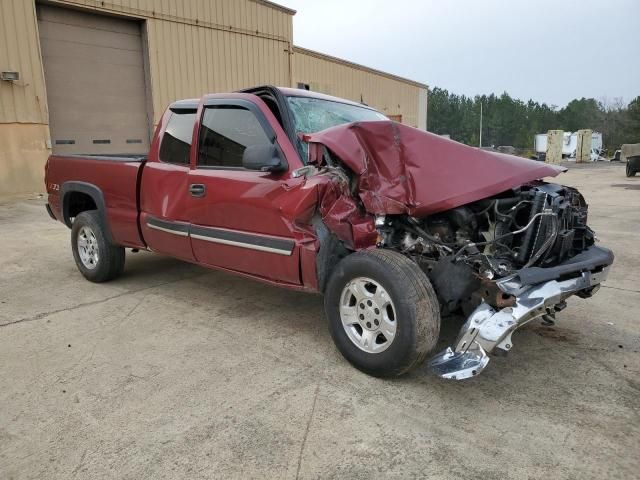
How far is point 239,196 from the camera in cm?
390

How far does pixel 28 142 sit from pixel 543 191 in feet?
40.1

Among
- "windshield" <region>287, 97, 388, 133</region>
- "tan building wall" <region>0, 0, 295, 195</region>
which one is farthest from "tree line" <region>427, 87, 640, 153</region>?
"windshield" <region>287, 97, 388, 133</region>

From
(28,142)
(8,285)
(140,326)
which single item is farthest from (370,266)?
(28,142)

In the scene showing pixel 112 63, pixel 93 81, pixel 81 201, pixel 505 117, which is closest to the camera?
pixel 81 201

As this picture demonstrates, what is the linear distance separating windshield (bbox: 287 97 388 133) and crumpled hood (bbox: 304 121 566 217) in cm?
56

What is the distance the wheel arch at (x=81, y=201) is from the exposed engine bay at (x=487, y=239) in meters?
3.26

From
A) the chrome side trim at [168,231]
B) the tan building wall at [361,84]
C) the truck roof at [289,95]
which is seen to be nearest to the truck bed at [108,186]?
the chrome side trim at [168,231]

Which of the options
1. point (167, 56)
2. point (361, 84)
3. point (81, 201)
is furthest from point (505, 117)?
point (81, 201)

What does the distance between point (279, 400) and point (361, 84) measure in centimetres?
2270

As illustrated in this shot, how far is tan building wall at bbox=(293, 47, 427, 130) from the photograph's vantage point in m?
19.8

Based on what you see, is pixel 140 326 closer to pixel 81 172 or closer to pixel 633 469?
pixel 81 172

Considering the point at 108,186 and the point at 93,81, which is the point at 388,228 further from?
the point at 93,81

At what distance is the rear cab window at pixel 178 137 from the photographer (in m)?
4.56

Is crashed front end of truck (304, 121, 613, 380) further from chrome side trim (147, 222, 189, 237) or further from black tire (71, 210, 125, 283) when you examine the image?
black tire (71, 210, 125, 283)
